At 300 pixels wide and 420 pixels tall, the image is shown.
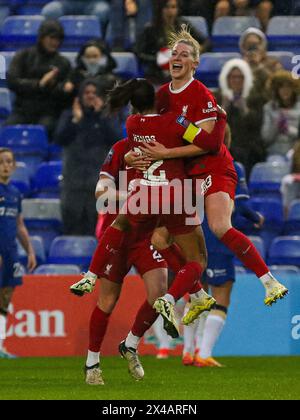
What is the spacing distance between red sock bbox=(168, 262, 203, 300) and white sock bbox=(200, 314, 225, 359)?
2.50m

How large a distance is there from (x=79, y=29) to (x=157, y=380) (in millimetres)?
7302

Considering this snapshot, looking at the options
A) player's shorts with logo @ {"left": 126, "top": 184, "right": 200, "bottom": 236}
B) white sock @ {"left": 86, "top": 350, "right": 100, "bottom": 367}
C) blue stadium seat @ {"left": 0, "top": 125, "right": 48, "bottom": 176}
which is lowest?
blue stadium seat @ {"left": 0, "top": 125, "right": 48, "bottom": 176}

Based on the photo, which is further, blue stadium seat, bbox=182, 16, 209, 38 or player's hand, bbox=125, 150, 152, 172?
blue stadium seat, bbox=182, 16, 209, 38

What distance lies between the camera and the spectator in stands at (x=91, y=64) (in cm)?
1570

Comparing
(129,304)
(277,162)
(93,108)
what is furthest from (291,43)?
(129,304)

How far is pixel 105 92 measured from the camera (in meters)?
15.0

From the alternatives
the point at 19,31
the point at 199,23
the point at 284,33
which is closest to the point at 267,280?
the point at 284,33

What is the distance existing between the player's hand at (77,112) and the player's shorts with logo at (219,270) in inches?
117

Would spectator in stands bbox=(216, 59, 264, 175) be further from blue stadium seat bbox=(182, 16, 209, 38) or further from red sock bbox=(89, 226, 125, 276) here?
red sock bbox=(89, 226, 125, 276)

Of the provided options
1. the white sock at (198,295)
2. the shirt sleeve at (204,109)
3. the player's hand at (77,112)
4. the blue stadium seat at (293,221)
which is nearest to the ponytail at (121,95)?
the shirt sleeve at (204,109)

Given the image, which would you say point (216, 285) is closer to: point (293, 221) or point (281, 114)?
point (293, 221)

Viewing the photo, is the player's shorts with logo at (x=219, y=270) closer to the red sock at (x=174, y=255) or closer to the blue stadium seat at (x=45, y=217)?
the red sock at (x=174, y=255)

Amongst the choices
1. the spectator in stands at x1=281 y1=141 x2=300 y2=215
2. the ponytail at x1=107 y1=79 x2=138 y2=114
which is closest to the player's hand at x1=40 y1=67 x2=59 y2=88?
the spectator in stands at x1=281 y1=141 x2=300 y2=215

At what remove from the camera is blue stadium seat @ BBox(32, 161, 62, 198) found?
16.0 metres
